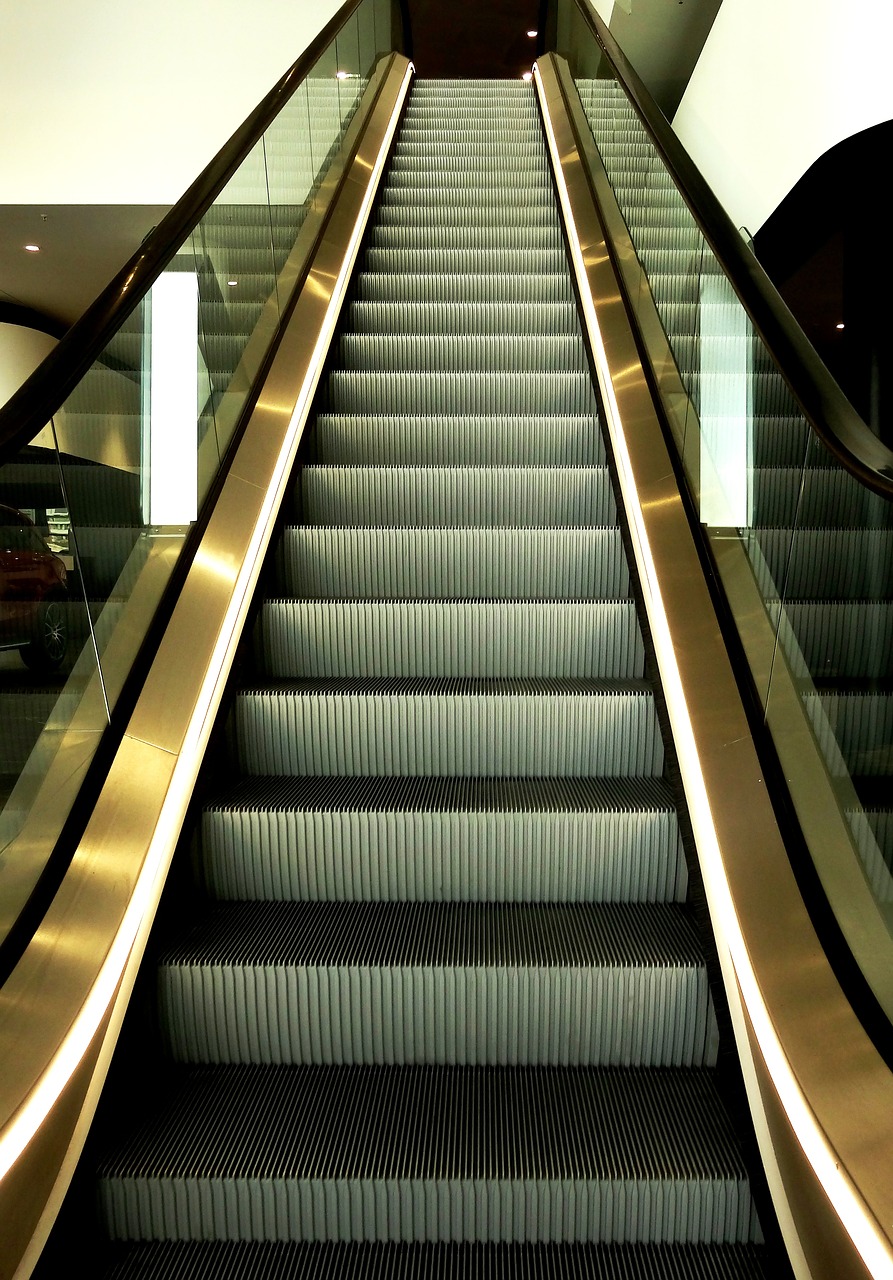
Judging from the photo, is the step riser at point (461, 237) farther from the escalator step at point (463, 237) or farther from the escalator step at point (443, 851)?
the escalator step at point (443, 851)

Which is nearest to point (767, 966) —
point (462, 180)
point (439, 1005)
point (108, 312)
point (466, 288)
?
point (439, 1005)

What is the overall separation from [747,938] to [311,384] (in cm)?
262

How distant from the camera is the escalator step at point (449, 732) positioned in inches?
97.3

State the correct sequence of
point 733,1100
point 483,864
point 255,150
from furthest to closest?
point 255,150, point 483,864, point 733,1100

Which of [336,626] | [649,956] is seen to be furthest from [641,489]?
[649,956]

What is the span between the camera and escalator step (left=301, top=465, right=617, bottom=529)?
3.25 m

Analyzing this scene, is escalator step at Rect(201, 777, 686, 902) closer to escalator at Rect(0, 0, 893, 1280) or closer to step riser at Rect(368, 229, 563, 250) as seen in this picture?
escalator at Rect(0, 0, 893, 1280)

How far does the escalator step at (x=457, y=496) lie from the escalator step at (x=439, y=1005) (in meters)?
1.65

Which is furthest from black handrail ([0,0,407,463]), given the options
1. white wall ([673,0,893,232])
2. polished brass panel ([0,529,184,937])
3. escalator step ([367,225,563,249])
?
white wall ([673,0,893,232])

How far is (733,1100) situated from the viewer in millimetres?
1816

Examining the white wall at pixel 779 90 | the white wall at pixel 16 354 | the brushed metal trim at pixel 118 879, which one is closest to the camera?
the brushed metal trim at pixel 118 879

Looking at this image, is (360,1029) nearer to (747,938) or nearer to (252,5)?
(747,938)

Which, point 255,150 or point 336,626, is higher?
point 255,150

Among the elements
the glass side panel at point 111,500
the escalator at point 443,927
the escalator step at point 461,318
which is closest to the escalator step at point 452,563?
the escalator at point 443,927
